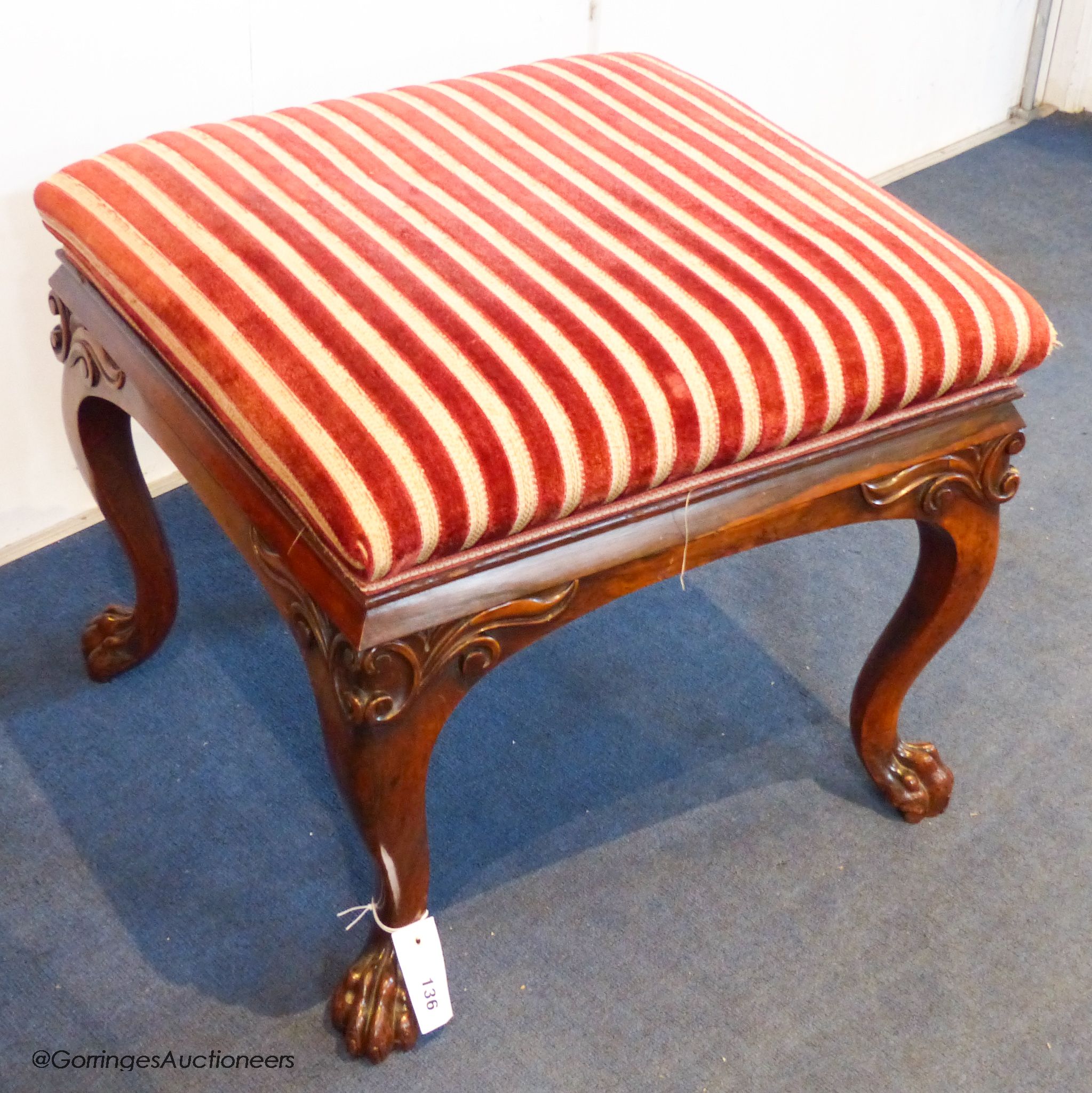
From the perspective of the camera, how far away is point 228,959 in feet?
3.05

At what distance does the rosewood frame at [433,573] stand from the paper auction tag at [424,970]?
2 cm

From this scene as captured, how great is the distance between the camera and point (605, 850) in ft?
3.33

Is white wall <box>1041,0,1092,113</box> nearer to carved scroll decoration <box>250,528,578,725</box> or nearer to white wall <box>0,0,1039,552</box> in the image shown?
white wall <box>0,0,1039,552</box>

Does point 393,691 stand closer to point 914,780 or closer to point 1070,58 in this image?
point 914,780

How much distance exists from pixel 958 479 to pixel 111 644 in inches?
26.9

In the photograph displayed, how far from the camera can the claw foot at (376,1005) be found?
86 cm

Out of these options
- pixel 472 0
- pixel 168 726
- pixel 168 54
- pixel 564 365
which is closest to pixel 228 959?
pixel 168 726

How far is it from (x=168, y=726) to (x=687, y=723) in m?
0.42

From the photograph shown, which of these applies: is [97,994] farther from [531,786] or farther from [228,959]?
[531,786]

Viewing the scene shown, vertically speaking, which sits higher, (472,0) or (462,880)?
(472,0)

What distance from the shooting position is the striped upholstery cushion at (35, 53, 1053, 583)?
662mm

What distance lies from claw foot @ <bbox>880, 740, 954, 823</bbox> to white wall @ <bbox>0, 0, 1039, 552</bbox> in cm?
75

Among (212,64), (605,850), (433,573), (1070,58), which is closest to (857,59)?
(1070,58)

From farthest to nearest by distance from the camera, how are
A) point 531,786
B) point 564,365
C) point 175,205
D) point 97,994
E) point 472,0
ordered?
1. point 472,0
2. point 531,786
3. point 97,994
4. point 175,205
5. point 564,365
